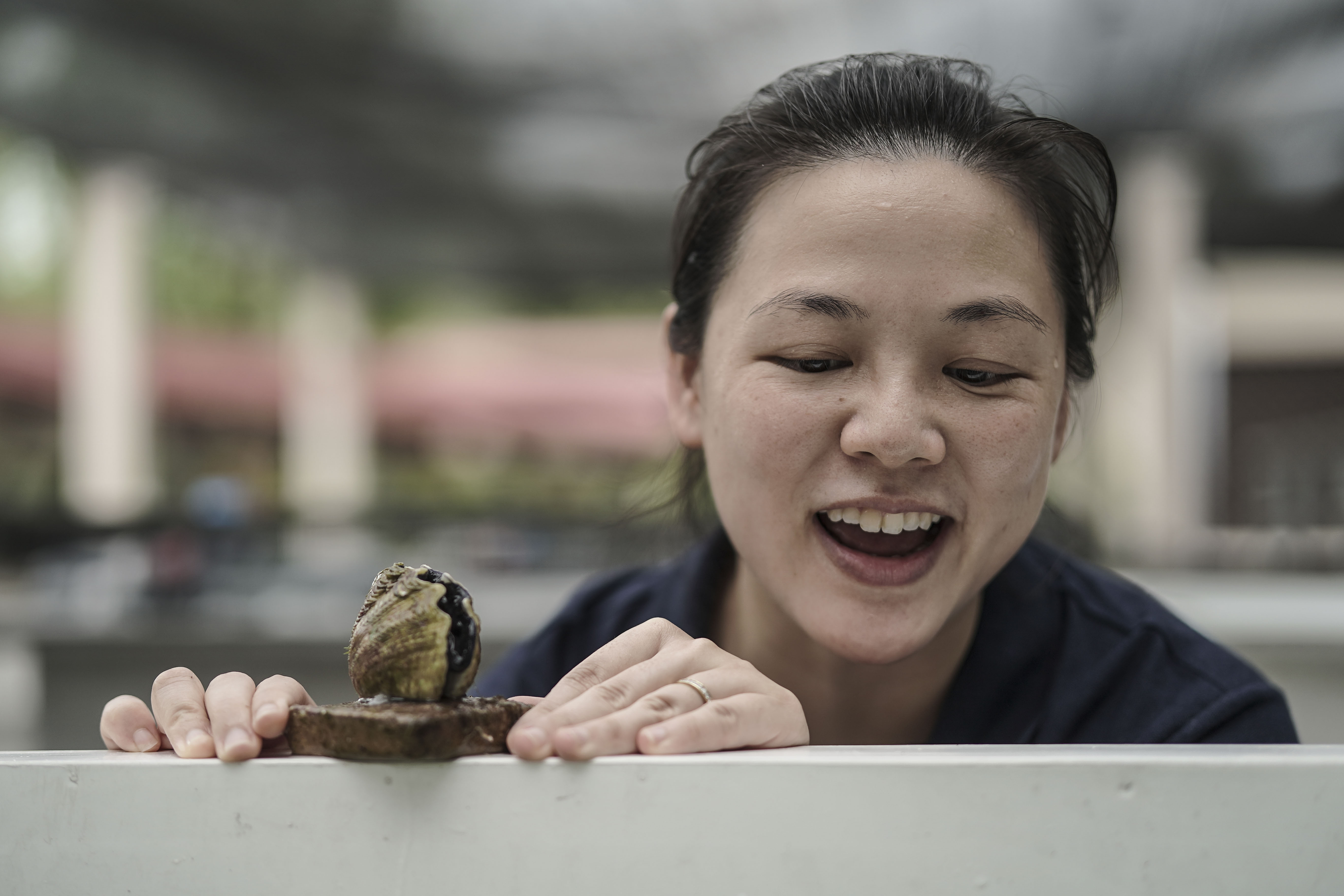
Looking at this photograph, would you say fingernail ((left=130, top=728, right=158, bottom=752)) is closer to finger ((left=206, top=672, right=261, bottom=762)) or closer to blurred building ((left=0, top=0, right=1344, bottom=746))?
finger ((left=206, top=672, right=261, bottom=762))

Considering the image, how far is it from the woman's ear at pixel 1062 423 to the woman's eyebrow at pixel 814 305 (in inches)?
12.9

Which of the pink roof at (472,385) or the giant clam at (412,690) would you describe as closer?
the giant clam at (412,690)

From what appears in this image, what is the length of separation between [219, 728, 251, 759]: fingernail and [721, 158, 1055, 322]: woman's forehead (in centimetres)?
66

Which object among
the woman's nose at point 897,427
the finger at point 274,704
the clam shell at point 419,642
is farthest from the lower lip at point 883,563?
the finger at point 274,704

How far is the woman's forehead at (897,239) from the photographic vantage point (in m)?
1.00

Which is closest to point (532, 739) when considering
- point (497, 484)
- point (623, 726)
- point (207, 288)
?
point (623, 726)

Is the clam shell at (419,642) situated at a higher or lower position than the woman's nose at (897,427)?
lower

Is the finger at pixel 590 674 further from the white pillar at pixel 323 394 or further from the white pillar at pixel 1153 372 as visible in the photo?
the white pillar at pixel 323 394

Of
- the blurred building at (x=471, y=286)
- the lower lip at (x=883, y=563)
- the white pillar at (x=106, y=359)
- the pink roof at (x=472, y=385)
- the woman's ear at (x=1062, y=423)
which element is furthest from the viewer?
the pink roof at (x=472, y=385)

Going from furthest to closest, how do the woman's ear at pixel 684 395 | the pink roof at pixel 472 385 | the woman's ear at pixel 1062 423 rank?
the pink roof at pixel 472 385, the woman's ear at pixel 684 395, the woman's ear at pixel 1062 423

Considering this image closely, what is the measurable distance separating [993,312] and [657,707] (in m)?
0.53

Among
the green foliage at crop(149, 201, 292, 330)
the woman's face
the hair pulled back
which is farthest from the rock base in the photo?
the green foliage at crop(149, 201, 292, 330)

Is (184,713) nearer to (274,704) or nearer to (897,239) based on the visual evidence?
(274,704)

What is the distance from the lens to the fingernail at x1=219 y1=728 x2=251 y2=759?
0.75 metres
